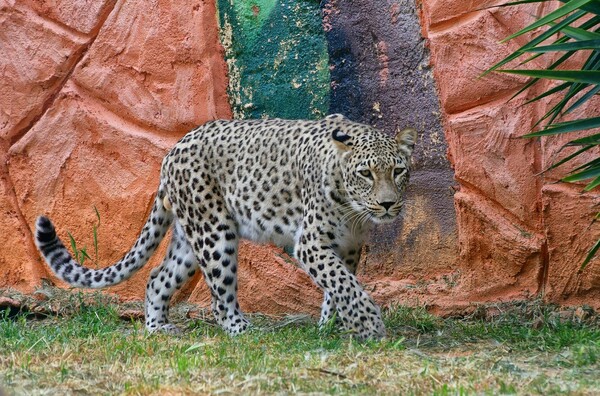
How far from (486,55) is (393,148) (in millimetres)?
1209

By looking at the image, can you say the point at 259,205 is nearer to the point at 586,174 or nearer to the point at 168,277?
the point at 168,277

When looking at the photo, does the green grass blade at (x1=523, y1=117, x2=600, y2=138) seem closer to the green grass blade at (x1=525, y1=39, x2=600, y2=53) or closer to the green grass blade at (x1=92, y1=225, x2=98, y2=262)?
the green grass blade at (x1=525, y1=39, x2=600, y2=53)

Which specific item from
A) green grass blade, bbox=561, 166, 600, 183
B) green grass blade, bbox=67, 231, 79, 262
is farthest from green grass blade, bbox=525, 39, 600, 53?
green grass blade, bbox=67, 231, 79, 262

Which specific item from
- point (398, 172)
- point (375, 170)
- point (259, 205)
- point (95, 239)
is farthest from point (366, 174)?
point (95, 239)

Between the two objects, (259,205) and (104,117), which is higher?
(104,117)

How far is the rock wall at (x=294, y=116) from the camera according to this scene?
7887mm

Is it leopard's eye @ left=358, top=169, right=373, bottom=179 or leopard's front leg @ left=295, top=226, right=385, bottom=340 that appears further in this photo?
leopard's eye @ left=358, top=169, right=373, bottom=179

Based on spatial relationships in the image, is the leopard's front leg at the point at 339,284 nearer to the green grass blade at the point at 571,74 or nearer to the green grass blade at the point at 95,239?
the green grass blade at the point at 571,74

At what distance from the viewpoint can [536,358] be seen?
6.10 meters

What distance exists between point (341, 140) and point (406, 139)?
462mm

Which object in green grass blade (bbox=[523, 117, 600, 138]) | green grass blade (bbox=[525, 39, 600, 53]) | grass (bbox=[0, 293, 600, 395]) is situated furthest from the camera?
green grass blade (bbox=[523, 117, 600, 138])

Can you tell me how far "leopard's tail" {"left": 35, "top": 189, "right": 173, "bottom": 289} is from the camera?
7.73m

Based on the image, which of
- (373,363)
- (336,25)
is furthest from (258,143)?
(373,363)

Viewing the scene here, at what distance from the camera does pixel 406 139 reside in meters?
7.39
